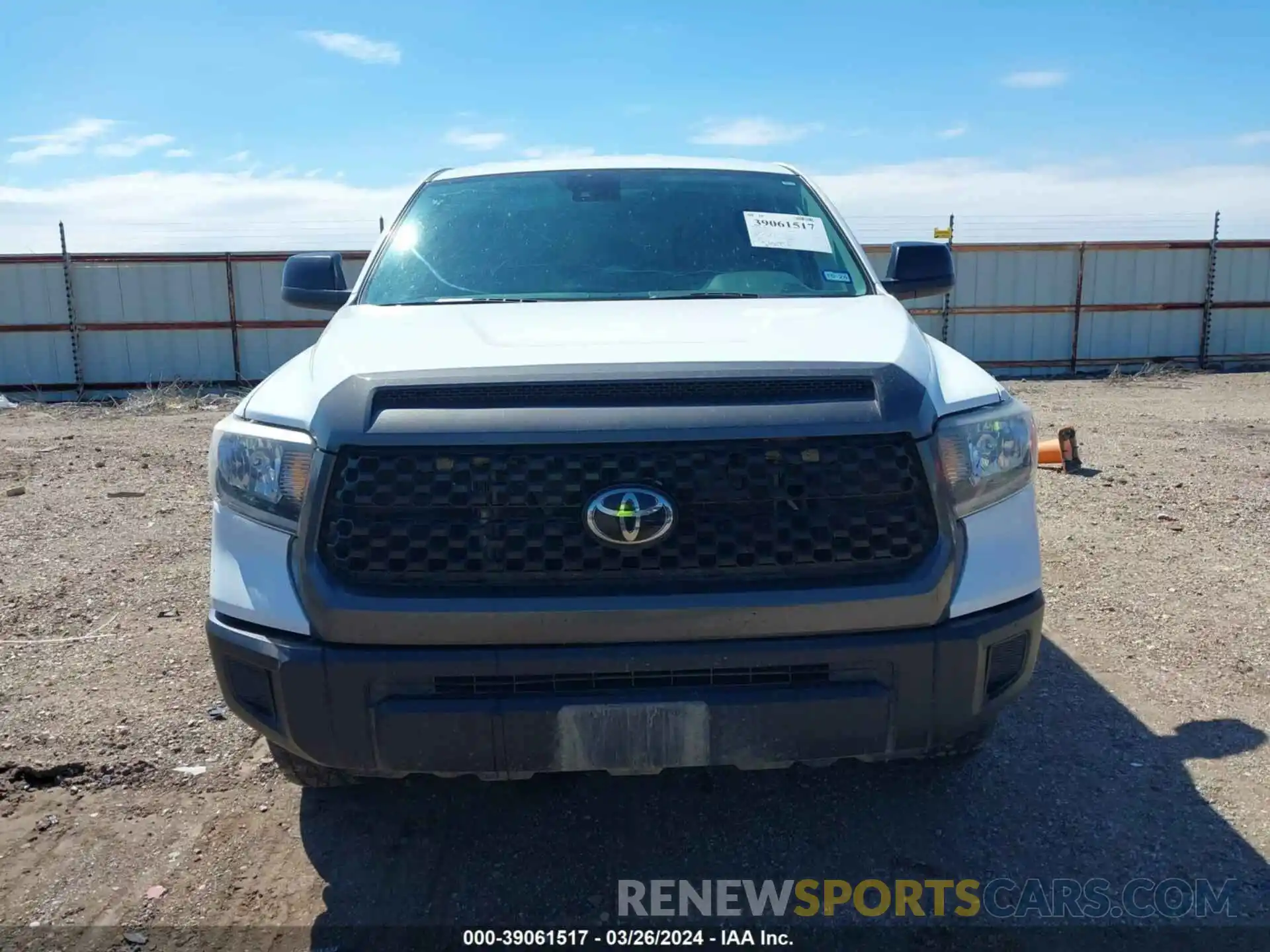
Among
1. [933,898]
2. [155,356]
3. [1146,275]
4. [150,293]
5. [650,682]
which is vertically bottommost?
[933,898]

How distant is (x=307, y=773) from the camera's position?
2674 millimetres

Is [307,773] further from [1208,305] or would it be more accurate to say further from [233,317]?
[1208,305]

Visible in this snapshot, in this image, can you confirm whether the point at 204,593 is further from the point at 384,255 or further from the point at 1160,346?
the point at 1160,346

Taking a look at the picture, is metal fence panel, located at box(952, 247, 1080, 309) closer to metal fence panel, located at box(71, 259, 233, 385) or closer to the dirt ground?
metal fence panel, located at box(71, 259, 233, 385)

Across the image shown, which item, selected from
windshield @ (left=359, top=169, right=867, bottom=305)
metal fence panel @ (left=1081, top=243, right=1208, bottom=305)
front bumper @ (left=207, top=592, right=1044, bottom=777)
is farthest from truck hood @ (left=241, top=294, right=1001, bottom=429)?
metal fence panel @ (left=1081, top=243, right=1208, bottom=305)

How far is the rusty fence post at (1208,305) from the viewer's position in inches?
720

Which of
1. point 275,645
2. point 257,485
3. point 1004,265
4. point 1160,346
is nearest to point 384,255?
point 257,485

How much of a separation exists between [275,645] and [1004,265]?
1761 cm

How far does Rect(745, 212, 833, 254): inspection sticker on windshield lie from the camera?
365 centimetres

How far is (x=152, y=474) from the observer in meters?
8.57

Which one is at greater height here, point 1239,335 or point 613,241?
point 613,241

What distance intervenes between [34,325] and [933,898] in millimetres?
16872

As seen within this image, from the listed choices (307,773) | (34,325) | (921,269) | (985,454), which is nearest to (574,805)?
(307,773)

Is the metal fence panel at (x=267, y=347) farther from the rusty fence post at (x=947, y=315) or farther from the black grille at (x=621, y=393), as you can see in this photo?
the black grille at (x=621, y=393)
